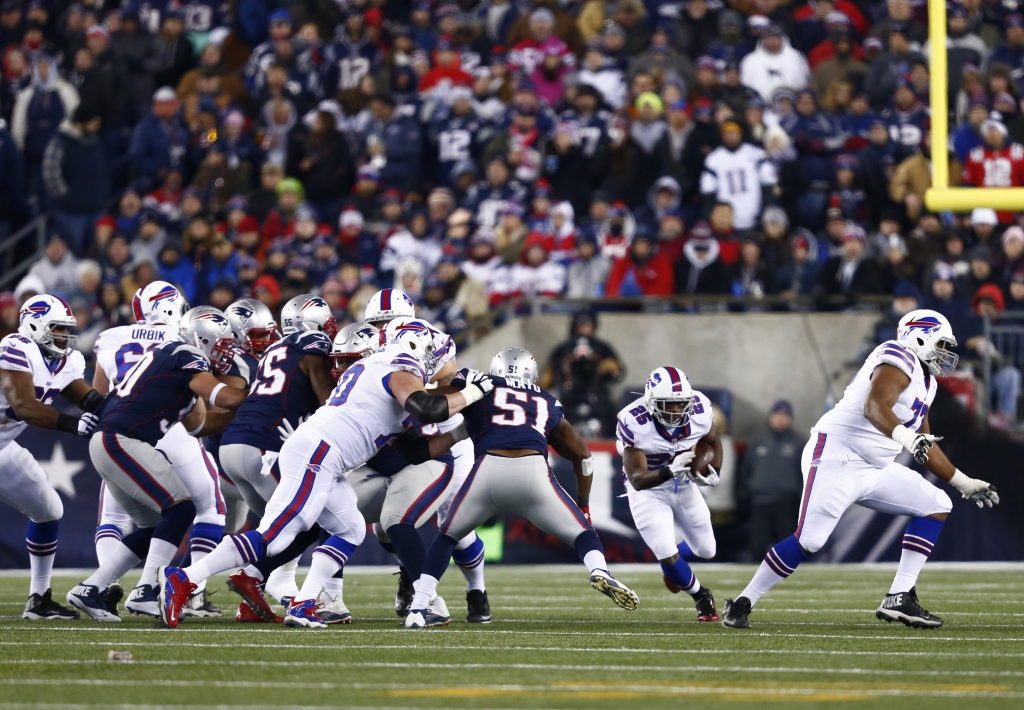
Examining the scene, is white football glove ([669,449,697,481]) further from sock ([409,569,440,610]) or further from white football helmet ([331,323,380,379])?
white football helmet ([331,323,380,379])

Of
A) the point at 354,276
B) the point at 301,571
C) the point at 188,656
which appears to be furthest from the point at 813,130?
the point at 188,656

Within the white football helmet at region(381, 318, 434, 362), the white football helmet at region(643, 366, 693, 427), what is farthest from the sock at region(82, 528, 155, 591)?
the white football helmet at region(643, 366, 693, 427)

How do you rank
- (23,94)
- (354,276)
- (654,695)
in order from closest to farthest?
(654,695) → (354,276) → (23,94)

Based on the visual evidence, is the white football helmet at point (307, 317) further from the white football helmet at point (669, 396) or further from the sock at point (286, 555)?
the white football helmet at point (669, 396)

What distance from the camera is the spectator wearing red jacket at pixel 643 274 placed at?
1471 centimetres

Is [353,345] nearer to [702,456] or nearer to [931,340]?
[702,456]

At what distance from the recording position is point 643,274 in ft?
48.5

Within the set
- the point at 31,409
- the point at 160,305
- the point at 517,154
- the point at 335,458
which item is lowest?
the point at 335,458

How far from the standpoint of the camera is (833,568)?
13.2 meters

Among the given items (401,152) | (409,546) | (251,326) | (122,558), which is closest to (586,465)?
(409,546)

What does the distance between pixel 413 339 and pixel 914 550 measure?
279cm

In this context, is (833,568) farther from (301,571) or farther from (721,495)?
(301,571)

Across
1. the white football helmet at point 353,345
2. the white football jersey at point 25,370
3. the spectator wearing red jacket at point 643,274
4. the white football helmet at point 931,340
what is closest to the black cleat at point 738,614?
the white football helmet at point 931,340

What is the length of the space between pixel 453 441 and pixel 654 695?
341 cm
